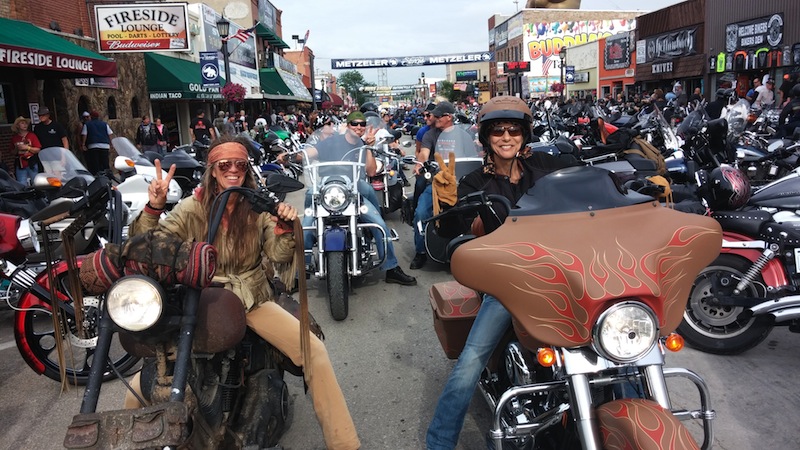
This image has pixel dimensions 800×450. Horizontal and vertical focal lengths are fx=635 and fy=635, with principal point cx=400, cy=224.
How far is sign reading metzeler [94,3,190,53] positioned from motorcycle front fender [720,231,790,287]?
16.6 meters

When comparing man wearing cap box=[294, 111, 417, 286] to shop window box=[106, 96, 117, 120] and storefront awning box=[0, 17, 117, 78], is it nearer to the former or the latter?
storefront awning box=[0, 17, 117, 78]

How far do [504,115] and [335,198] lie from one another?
2.60 meters

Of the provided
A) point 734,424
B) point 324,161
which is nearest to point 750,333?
point 734,424

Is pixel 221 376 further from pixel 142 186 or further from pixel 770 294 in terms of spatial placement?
pixel 142 186

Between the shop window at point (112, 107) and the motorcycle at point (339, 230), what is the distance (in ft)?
53.0

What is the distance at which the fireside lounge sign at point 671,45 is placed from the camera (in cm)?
3100

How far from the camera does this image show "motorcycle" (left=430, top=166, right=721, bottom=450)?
204 centimetres

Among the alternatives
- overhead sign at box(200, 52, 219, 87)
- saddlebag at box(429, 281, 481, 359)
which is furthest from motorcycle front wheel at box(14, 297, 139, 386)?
overhead sign at box(200, 52, 219, 87)

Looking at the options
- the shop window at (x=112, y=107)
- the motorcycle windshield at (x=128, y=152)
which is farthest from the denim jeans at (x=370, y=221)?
the shop window at (x=112, y=107)

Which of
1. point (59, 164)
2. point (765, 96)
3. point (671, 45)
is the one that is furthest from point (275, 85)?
point (59, 164)

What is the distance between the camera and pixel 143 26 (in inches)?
698

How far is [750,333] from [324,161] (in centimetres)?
401

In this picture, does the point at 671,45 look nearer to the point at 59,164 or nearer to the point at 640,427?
the point at 59,164

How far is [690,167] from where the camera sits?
6.93m
